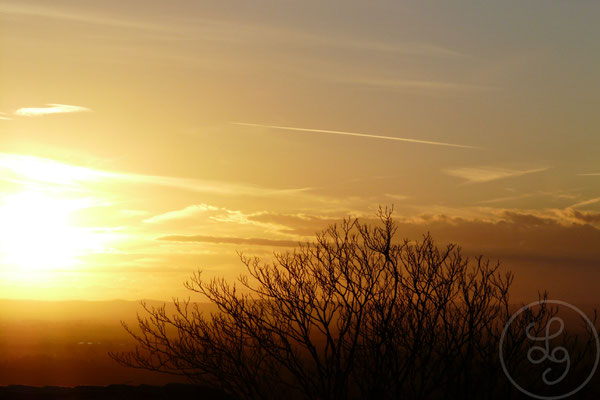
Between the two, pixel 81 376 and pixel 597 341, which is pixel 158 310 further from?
pixel 81 376

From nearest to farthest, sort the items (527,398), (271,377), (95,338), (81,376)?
(271,377)
(527,398)
(81,376)
(95,338)

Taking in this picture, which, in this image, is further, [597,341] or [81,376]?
[81,376]

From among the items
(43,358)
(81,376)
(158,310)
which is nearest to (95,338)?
(81,376)

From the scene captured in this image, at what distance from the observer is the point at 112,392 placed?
1066 inches

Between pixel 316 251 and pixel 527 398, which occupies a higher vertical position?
pixel 316 251

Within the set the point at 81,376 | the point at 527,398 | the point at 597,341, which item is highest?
the point at 597,341

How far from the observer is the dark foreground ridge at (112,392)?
26172mm

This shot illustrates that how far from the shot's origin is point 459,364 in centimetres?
2906

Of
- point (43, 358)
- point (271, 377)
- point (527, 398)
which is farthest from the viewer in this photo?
point (43, 358)

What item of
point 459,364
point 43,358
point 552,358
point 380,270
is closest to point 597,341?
point 552,358

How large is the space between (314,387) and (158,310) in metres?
7.13

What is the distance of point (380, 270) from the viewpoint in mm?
28656

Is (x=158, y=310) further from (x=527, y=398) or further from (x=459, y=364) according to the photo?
(x=527, y=398)

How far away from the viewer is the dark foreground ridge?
85.9 feet
